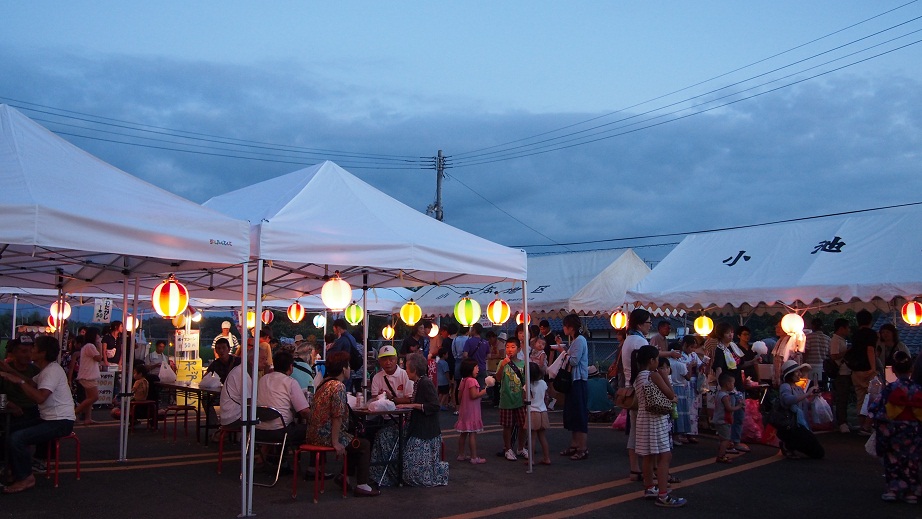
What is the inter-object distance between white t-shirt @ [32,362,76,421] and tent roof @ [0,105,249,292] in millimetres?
1326

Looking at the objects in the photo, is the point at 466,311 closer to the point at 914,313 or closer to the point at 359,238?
the point at 359,238

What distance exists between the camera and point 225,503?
261 inches

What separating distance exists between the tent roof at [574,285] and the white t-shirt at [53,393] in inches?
468

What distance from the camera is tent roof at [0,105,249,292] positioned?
543 centimetres

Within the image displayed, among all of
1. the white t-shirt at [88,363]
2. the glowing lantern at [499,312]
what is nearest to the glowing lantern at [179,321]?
the white t-shirt at [88,363]

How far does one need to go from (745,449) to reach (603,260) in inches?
369

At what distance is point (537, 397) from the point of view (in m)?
8.95

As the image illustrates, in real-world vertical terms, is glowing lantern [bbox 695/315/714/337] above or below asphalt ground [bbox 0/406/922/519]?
above

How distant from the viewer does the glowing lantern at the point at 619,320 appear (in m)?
16.6

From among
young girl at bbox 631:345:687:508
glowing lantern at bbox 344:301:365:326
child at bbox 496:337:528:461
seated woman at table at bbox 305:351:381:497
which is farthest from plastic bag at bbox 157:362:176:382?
young girl at bbox 631:345:687:508

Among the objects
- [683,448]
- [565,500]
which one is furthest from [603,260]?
[565,500]

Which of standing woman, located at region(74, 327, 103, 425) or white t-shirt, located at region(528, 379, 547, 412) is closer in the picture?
white t-shirt, located at region(528, 379, 547, 412)

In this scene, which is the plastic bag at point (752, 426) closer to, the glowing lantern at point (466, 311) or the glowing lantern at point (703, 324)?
the glowing lantern at point (703, 324)

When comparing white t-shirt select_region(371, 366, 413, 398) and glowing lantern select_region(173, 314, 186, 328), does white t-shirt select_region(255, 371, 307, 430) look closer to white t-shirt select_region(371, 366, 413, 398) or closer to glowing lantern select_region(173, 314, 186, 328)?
white t-shirt select_region(371, 366, 413, 398)
